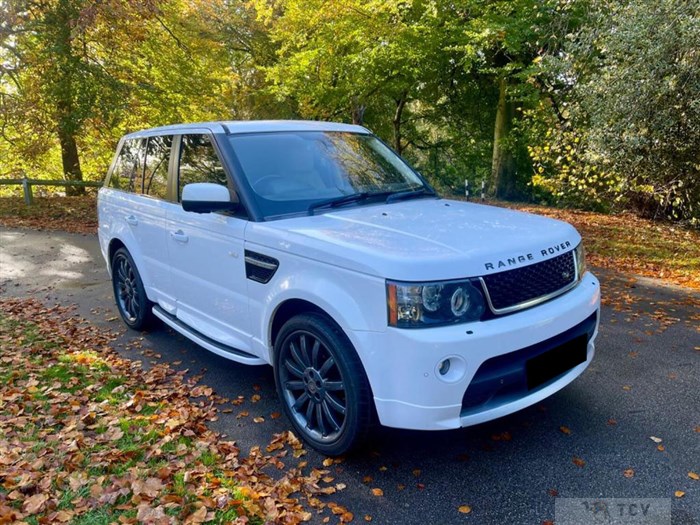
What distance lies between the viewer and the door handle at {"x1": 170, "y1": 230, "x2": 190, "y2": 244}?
410 cm

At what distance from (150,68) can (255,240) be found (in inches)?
583

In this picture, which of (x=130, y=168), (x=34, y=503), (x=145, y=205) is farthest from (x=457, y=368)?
(x=130, y=168)

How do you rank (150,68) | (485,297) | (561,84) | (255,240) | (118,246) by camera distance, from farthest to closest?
1. (150,68)
2. (561,84)
3. (118,246)
4. (255,240)
5. (485,297)

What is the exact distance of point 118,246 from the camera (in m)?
5.54

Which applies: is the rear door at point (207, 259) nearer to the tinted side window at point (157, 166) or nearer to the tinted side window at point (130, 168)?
the tinted side window at point (157, 166)

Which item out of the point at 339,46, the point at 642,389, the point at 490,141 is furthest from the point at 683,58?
the point at 490,141

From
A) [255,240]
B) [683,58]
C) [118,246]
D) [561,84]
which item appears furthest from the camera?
[561,84]

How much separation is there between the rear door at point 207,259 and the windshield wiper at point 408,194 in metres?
1.15

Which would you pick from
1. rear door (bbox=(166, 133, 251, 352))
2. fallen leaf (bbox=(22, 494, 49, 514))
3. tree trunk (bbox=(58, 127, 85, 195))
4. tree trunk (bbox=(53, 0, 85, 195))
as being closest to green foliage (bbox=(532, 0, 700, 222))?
rear door (bbox=(166, 133, 251, 352))

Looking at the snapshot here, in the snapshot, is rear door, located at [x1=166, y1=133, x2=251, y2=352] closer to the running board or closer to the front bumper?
the running board

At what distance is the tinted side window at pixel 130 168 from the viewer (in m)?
5.15

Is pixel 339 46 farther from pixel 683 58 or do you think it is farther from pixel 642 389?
pixel 642 389

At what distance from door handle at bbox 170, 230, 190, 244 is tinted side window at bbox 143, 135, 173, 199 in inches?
17.9

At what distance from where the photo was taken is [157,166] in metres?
4.80
